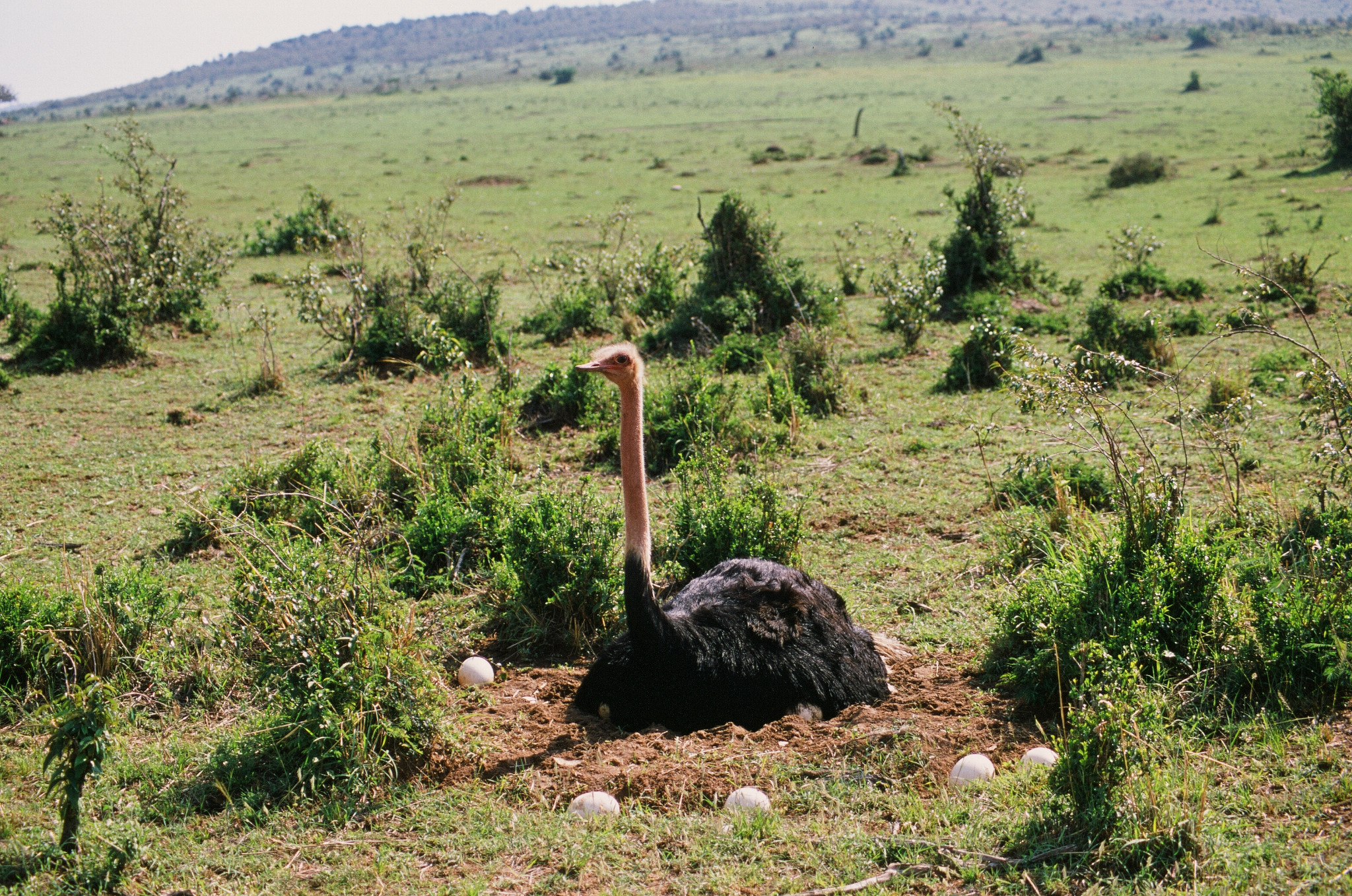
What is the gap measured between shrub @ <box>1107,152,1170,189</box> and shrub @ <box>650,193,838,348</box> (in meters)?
11.8

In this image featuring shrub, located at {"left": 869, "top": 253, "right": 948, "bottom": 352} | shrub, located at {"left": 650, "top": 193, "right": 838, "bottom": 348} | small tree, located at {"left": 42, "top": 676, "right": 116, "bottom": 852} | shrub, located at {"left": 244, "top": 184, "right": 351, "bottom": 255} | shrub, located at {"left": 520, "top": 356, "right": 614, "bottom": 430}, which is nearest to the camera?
small tree, located at {"left": 42, "top": 676, "right": 116, "bottom": 852}

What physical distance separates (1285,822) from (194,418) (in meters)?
8.47

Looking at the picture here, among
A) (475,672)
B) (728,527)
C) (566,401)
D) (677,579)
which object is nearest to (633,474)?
(475,672)

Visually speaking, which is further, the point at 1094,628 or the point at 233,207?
the point at 233,207

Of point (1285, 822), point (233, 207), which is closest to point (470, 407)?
point (1285, 822)

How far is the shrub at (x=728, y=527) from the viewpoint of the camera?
5758 mm

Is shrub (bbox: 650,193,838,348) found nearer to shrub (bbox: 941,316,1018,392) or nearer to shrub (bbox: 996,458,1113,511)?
shrub (bbox: 941,316,1018,392)

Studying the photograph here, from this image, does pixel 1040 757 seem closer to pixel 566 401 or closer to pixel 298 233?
pixel 566 401

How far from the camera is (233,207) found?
2306cm

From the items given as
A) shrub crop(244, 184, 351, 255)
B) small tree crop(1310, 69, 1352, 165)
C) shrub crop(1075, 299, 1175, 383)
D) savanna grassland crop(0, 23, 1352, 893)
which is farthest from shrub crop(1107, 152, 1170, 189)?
shrub crop(244, 184, 351, 255)

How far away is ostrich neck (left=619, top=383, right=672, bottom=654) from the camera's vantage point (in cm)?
419

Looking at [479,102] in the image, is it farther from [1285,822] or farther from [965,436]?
[1285,822]

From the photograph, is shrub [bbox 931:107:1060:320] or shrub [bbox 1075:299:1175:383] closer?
shrub [bbox 1075:299:1175:383]

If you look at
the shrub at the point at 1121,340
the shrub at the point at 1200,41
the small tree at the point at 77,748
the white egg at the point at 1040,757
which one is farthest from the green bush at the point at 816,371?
the shrub at the point at 1200,41
